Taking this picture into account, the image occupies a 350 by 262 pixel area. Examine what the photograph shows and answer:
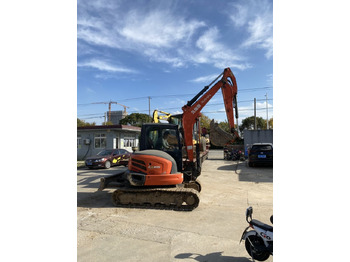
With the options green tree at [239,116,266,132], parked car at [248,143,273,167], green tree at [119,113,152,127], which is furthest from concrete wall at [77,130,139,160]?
green tree at [239,116,266,132]

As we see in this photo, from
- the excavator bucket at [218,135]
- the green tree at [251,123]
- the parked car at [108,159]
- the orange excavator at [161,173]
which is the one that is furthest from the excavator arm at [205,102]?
the green tree at [251,123]

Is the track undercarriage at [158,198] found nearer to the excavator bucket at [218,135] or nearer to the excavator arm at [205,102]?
the excavator arm at [205,102]

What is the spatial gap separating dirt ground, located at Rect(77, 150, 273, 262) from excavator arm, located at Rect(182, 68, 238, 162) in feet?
6.39

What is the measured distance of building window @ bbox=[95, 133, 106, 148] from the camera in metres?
21.8

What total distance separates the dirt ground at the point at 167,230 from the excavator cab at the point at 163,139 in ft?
5.09

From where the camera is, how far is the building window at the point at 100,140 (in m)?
21.8

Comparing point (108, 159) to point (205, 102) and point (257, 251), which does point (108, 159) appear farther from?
point (257, 251)

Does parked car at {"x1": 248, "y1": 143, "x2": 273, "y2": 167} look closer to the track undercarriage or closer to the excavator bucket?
the excavator bucket

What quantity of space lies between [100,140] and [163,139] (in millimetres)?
16291

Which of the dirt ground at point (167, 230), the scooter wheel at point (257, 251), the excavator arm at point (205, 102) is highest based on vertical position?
the excavator arm at point (205, 102)

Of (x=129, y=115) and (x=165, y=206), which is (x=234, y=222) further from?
(x=129, y=115)

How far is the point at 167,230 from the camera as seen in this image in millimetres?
4211

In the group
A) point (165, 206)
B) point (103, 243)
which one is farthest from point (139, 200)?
point (103, 243)
